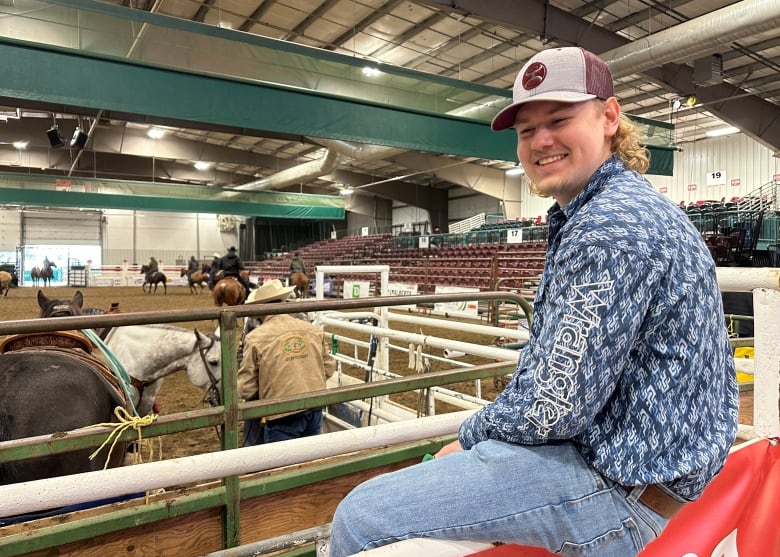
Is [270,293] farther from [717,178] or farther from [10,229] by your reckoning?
[10,229]

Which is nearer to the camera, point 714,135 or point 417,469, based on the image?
point 417,469

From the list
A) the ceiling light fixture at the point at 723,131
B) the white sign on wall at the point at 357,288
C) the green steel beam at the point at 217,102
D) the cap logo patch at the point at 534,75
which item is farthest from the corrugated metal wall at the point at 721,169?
the cap logo patch at the point at 534,75

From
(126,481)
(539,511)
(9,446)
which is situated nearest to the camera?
(539,511)

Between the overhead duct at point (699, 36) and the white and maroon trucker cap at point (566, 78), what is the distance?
23.4 feet

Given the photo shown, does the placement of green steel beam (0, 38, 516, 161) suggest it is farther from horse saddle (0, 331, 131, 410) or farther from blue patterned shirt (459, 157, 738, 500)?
blue patterned shirt (459, 157, 738, 500)

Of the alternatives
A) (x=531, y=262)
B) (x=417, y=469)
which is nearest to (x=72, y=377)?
(x=417, y=469)

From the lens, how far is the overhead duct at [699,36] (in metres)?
6.48

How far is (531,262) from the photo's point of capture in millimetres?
15648

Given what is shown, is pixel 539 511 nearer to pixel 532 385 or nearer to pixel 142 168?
pixel 532 385

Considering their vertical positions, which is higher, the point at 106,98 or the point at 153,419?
the point at 106,98

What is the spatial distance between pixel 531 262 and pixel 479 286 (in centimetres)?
182

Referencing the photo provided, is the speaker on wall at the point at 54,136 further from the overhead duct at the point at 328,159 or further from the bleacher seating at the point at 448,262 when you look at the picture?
the bleacher seating at the point at 448,262

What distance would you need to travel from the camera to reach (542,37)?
8.79 meters

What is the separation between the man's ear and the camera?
974 millimetres
